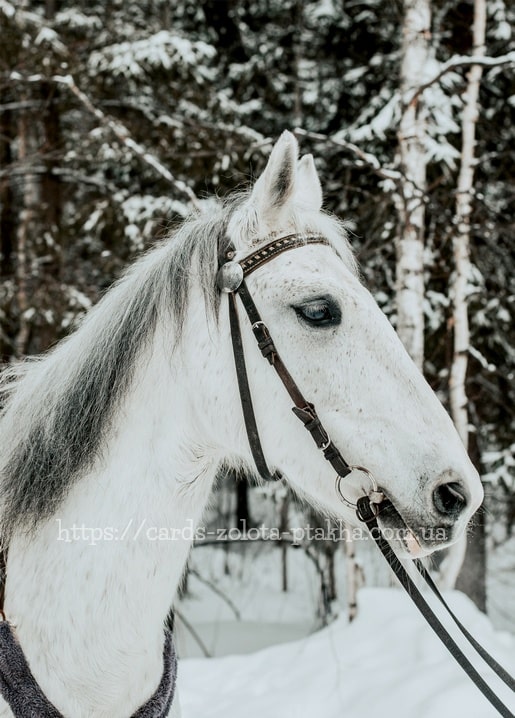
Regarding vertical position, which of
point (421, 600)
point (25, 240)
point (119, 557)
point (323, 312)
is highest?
point (323, 312)

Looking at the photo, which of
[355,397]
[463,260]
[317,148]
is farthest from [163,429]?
[317,148]

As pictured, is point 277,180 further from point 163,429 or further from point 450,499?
point 450,499

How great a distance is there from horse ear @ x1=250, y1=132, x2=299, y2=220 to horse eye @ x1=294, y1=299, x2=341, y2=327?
324mm

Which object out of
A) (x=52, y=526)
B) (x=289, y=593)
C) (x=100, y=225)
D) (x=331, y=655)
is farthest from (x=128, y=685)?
(x=289, y=593)

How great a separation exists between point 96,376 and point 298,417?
62 cm

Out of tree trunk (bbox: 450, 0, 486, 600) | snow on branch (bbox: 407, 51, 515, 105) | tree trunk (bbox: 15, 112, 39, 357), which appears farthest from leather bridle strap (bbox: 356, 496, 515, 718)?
tree trunk (bbox: 15, 112, 39, 357)

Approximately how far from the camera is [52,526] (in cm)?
180

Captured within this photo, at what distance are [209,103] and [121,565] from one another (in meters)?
6.56

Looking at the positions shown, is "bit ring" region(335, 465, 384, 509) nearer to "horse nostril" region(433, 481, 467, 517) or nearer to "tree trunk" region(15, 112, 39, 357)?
"horse nostril" region(433, 481, 467, 517)

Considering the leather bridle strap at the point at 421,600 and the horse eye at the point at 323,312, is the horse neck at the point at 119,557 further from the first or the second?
the leather bridle strap at the point at 421,600

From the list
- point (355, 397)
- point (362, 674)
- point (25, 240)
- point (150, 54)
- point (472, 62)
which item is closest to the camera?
point (355, 397)

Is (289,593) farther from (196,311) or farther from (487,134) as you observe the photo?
(196,311)

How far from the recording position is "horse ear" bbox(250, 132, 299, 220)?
66.3 inches

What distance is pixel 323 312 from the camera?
5.49ft
